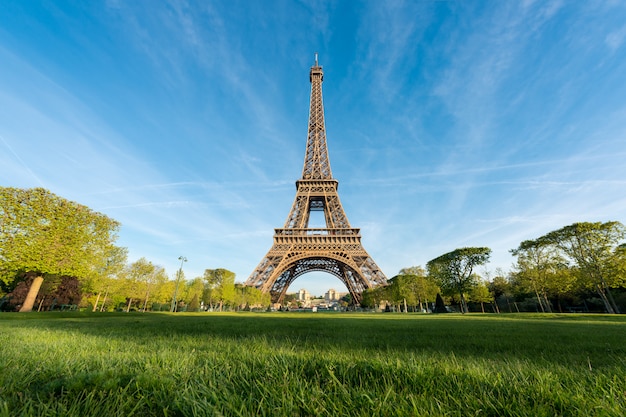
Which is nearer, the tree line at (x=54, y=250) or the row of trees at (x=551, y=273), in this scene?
the tree line at (x=54, y=250)

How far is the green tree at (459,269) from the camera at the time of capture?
98.4ft

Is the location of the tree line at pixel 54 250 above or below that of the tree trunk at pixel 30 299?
above

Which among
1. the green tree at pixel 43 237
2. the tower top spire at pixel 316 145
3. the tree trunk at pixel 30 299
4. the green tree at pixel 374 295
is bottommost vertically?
the tree trunk at pixel 30 299

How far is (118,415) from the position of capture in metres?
1.10

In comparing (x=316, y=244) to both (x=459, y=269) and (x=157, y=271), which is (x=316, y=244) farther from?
(x=157, y=271)

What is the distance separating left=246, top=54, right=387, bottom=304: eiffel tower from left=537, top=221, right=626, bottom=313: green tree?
731 inches

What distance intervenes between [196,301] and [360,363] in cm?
4022

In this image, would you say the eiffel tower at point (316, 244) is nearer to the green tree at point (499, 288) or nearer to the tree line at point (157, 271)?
the tree line at point (157, 271)

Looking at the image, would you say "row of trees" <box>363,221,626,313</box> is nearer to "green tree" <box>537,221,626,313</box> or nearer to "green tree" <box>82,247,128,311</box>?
"green tree" <box>537,221,626,313</box>

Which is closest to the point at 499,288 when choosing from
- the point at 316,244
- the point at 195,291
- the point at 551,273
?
the point at 551,273

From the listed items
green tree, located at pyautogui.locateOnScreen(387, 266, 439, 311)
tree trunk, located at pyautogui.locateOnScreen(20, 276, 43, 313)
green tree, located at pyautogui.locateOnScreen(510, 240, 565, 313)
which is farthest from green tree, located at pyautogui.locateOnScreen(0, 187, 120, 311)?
green tree, located at pyautogui.locateOnScreen(510, 240, 565, 313)

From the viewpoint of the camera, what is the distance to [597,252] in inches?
947

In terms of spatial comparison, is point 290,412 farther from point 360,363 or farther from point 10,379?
point 10,379

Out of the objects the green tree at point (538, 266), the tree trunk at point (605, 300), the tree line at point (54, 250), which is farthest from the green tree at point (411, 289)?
Result: the tree line at point (54, 250)
